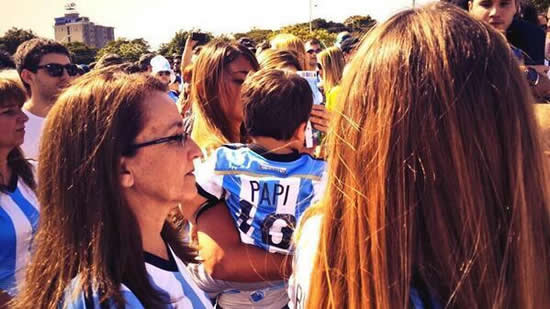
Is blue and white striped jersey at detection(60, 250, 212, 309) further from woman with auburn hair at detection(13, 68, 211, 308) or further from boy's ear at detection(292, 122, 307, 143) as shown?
boy's ear at detection(292, 122, 307, 143)

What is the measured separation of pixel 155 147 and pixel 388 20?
864 mm

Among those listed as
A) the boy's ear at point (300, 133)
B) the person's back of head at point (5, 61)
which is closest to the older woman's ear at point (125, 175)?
the boy's ear at point (300, 133)

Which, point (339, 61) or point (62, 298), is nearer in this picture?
point (62, 298)

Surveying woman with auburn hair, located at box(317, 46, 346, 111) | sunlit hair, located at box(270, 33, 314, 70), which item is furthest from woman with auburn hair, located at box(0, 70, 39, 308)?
woman with auburn hair, located at box(317, 46, 346, 111)

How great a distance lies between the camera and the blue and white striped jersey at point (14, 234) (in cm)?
263

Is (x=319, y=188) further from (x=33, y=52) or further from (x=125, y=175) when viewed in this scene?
(x=33, y=52)

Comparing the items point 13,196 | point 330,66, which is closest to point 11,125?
point 13,196

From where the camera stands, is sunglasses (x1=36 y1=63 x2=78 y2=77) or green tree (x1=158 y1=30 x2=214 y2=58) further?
green tree (x1=158 y1=30 x2=214 y2=58)

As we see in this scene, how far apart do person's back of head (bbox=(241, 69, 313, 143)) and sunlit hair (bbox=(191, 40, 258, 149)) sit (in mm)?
347

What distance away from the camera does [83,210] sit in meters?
1.47

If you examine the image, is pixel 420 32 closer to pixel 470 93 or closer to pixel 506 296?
pixel 470 93

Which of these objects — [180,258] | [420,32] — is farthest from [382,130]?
[180,258]

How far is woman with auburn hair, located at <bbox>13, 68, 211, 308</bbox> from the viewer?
1.38 m

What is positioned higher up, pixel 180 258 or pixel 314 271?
pixel 314 271
